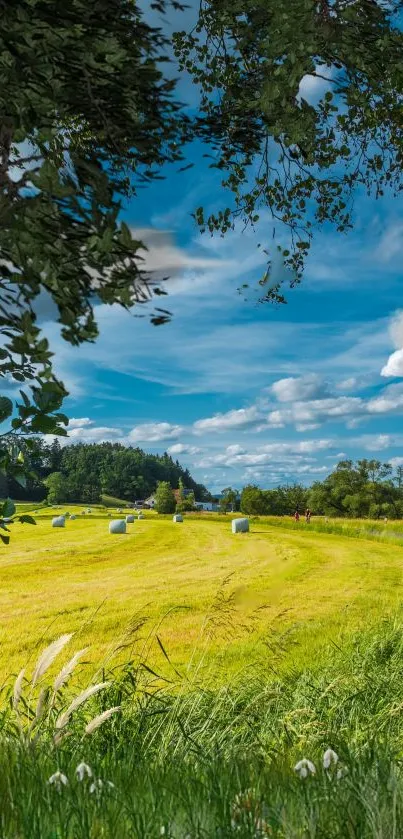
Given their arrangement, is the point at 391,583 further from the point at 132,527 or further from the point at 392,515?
the point at 392,515

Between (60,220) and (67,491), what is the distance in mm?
114030

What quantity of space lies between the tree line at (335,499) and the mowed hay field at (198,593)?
37.6m

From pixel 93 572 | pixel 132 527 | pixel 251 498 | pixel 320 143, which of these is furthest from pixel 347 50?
pixel 251 498

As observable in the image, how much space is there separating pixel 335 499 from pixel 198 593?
82.1 metres

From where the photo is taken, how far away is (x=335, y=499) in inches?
3994

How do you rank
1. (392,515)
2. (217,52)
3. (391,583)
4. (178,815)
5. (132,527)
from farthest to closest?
(392,515) < (132,527) < (391,583) < (217,52) < (178,815)

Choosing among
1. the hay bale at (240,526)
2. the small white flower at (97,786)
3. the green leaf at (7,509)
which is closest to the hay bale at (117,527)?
the hay bale at (240,526)

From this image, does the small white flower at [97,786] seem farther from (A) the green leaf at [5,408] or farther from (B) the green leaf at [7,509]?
(A) the green leaf at [5,408]

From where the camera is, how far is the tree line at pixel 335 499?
3403 inches

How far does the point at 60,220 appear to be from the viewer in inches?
164

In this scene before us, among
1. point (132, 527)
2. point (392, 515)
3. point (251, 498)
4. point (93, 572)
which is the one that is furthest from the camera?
point (392, 515)

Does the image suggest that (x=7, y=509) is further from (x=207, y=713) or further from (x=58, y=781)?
(x=207, y=713)

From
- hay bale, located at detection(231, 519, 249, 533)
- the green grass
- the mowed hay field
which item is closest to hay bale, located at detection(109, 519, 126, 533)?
the mowed hay field

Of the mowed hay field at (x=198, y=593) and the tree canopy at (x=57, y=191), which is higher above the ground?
the tree canopy at (x=57, y=191)
